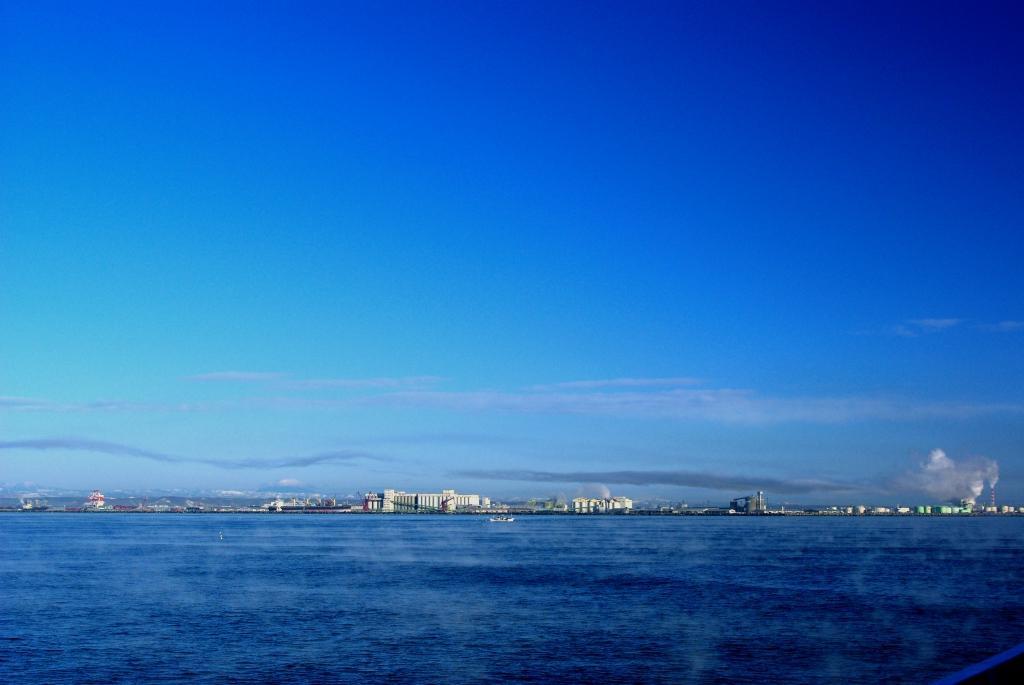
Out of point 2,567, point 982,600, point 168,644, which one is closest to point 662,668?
point 168,644

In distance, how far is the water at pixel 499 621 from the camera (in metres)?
30.9

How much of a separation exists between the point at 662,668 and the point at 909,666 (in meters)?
8.75

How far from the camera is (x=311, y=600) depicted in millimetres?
49031

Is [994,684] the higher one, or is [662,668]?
[994,684]

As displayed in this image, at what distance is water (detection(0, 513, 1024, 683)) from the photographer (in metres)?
30.9

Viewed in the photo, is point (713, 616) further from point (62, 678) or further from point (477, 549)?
point (477, 549)

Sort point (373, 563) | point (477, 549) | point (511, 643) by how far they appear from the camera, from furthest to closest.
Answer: point (477, 549) → point (373, 563) → point (511, 643)

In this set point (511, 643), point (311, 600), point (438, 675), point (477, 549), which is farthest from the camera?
point (477, 549)

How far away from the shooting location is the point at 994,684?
5844 millimetres

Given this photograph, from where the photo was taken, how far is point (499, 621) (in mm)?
41656

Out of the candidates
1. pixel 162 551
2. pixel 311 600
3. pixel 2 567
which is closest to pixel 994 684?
pixel 311 600

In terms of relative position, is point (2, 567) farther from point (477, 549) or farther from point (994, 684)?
point (994, 684)

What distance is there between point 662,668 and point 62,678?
19604 millimetres

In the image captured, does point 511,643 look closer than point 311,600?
Yes
